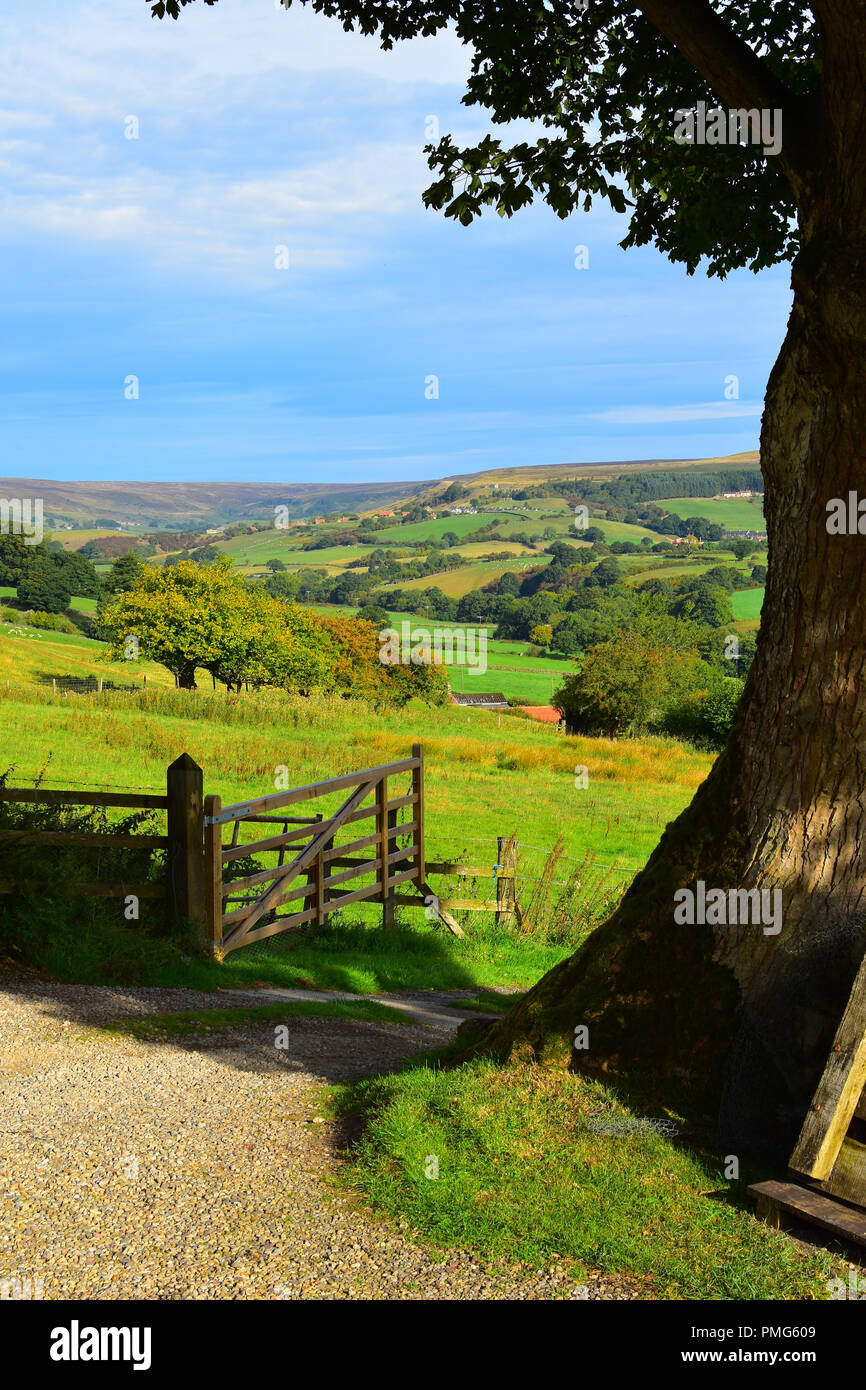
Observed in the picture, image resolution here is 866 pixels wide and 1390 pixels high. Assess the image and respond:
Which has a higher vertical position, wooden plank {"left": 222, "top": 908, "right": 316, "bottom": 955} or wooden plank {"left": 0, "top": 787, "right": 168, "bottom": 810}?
wooden plank {"left": 0, "top": 787, "right": 168, "bottom": 810}

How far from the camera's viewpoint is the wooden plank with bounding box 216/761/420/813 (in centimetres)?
1063

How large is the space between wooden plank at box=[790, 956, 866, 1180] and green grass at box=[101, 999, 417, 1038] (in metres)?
4.66

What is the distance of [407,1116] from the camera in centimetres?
546

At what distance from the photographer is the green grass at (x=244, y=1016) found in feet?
25.4

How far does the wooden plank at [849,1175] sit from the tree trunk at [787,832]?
19.3 inches

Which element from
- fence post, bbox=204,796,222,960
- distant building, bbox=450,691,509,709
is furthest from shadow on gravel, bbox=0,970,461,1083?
distant building, bbox=450,691,509,709

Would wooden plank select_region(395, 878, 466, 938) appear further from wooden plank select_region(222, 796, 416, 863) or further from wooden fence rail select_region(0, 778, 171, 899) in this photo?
wooden fence rail select_region(0, 778, 171, 899)

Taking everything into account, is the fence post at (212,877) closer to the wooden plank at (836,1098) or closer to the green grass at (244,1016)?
the green grass at (244,1016)

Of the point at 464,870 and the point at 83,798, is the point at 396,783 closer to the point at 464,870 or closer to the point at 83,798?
the point at 464,870

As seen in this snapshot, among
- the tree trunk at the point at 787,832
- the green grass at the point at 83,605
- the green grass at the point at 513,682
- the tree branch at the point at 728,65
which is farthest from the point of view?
the green grass at the point at 83,605

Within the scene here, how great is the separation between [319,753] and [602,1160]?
31524 mm

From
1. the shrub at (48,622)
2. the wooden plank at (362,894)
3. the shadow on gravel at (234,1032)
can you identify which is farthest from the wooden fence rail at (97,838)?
the shrub at (48,622)

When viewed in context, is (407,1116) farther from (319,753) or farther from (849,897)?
(319,753)
